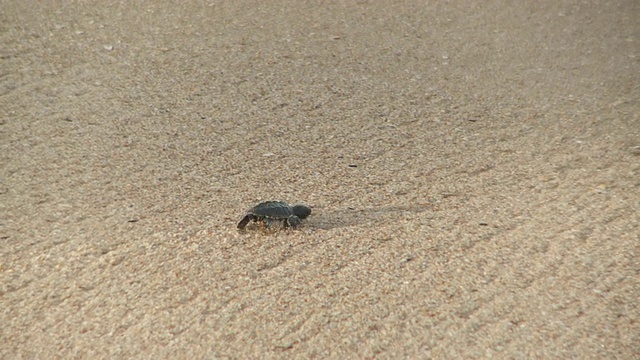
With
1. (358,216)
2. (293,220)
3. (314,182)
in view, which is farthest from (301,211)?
(314,182)

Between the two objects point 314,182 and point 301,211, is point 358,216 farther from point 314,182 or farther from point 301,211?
point 314,182

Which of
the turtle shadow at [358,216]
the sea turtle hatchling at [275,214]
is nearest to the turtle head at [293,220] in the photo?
the sea turtle hatchling at [275,214]

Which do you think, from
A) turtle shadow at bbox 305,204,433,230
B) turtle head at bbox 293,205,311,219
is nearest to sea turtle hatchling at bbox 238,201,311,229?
turtle head at bbox 293,205,311,219

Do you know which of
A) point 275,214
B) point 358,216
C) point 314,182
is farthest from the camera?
point 314,182

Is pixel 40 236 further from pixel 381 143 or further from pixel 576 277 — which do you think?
pixel 576 277

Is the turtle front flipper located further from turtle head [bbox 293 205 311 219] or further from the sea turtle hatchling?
turtle head [bbox 293 205 311 219]

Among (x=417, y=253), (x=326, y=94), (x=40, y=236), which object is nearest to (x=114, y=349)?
(x=40, y=236)
